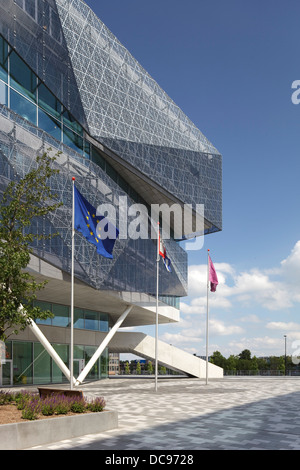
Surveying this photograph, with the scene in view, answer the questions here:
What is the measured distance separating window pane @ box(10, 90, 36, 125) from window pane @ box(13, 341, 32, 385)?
1524cm

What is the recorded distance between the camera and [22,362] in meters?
35.7

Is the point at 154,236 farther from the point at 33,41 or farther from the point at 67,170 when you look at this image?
the point at 33,41

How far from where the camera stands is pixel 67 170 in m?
32.2

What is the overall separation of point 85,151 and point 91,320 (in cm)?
1546

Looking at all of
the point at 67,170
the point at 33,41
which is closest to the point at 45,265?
the point at 67,170

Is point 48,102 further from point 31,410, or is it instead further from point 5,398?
point 31,410

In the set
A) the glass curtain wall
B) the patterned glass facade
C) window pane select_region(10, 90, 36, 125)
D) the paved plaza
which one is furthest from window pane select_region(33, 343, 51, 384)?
window pane select_region(10, 90, 36, 125)

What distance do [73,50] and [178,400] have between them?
24199 mm

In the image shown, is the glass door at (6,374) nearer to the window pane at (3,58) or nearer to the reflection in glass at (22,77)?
the reflection in glass at (22,77)

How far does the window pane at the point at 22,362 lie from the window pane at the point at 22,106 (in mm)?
15236

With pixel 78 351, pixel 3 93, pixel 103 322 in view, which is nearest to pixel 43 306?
pixel 78 351

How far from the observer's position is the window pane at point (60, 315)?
128 feet

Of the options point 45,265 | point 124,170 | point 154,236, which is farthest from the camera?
point 154,236

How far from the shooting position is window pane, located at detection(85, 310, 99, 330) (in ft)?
144
